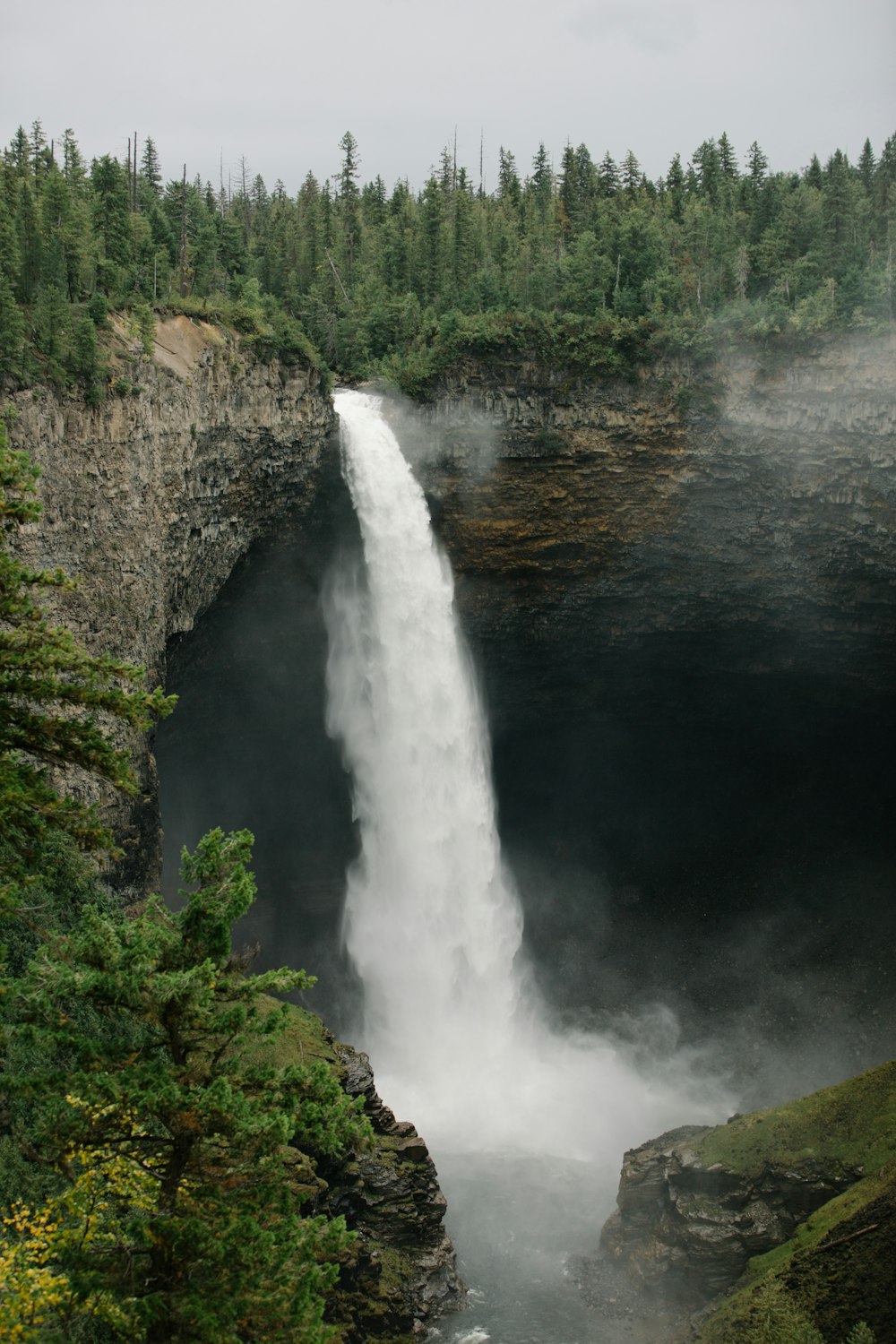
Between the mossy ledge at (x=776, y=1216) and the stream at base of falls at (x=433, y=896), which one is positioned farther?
the stream at base of falls at (x=433, y=896)

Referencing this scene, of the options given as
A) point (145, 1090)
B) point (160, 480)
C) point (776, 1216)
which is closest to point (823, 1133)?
point (776, 1216)

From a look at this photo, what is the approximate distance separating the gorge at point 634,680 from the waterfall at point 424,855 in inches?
39.5

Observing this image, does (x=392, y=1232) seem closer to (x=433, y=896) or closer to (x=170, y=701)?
(x=433, y=896)

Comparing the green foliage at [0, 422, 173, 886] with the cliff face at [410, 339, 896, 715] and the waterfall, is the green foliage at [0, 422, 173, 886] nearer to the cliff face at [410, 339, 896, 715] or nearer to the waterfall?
the waterfall

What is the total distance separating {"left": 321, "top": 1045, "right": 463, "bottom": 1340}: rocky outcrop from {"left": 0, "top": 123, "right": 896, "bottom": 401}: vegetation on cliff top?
17.8 m

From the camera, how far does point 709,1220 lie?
22391 millimetres

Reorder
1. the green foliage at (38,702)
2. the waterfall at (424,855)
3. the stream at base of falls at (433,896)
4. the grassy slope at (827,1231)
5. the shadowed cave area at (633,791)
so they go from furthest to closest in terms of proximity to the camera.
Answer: the shadowed cave area at (633,791), the waterfall at (424,855), the stream at base of falls at (433,896), the grassy slope at (827,1231), the green foliage at (38,702)

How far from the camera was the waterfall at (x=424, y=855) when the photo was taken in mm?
32375

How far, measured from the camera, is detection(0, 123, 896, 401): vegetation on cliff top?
1118 inches

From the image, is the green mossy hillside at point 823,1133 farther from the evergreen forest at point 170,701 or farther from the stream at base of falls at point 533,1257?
the evergreen forest at point 170,701

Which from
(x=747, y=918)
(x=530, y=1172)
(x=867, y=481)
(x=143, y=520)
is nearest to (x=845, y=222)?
(x=867, y=481)

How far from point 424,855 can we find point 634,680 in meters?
10.1

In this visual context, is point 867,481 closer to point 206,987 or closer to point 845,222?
point 845,222

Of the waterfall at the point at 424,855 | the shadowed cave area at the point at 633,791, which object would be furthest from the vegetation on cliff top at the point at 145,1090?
the shadowed cave area at the point at 633,791
